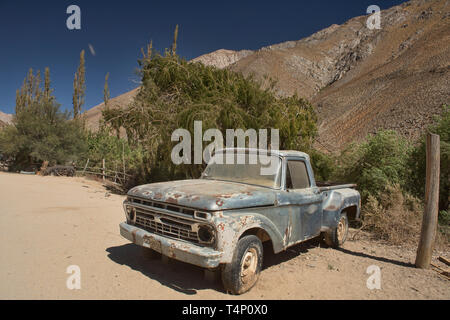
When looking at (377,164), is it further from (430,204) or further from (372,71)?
(372,71)

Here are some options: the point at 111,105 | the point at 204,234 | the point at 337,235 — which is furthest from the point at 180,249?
the point at 111,105

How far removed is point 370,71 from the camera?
61688mm

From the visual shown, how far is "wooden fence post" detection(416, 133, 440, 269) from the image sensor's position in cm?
466

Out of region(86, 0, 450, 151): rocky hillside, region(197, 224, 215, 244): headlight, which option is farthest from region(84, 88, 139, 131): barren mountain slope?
region(197, 224, 215, 244): headlight

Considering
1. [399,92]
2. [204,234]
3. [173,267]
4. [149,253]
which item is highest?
[399,92]

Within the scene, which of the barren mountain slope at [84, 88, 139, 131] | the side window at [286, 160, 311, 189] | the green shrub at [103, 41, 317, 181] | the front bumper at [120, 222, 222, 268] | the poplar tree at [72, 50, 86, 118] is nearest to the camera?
the front bumper at [120, 222, 222, 268]

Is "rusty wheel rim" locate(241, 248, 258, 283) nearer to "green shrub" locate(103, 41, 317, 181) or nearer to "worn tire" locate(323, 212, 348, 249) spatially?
"worn tire" locate(323, 212, 348, 249)

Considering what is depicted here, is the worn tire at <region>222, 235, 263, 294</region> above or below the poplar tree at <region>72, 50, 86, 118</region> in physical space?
below

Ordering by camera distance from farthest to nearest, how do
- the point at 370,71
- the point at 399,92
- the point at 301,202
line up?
the point at 370,71, the point at 399,92, the point at 301,202

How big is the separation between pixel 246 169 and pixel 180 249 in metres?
1.75

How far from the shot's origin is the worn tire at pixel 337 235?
5531mm

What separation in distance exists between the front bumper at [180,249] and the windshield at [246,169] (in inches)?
56.4

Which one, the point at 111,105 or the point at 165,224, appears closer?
the point at 165,224

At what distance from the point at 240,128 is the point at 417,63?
49235 mm
